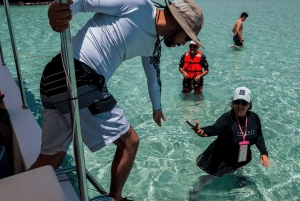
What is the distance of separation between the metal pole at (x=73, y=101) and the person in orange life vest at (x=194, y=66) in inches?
196

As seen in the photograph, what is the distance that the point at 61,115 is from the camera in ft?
6.14

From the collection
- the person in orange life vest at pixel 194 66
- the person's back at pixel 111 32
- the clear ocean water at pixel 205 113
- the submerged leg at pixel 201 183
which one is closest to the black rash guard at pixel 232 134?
the submerged leg at pixel 201 183

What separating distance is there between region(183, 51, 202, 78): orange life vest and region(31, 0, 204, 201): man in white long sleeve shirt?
419 cm

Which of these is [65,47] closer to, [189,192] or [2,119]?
[2,119]

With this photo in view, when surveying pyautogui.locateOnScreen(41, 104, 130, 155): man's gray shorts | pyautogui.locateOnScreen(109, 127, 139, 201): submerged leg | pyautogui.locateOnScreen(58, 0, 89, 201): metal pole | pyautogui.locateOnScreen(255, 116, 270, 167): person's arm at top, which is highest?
pyautogui.locateOnScreen(58, 0, 89, 201): metal pole

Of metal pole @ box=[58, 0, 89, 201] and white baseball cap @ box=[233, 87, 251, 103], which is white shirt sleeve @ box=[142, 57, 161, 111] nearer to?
white baseball cap @ box=[233, 87, 251, 103]

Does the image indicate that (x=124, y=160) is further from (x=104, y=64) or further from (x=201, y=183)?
(x=201, y=183)

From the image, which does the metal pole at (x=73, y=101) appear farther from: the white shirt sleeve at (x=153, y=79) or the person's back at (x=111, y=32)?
the white shirt sleeve at (x=153, y=79)

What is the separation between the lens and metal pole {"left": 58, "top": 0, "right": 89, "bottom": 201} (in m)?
1.08

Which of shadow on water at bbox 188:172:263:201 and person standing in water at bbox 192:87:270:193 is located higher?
person standing in water at bbox 192:87:270:193

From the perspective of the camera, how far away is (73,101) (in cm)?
117

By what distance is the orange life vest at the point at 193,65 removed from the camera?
6.08 metres

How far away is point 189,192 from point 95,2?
264cm

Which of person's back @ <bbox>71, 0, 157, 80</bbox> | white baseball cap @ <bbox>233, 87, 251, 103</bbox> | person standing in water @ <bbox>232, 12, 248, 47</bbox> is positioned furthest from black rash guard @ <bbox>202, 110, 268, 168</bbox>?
person standing in water @ <bbox>232, 12, 248, 47</bbox>
